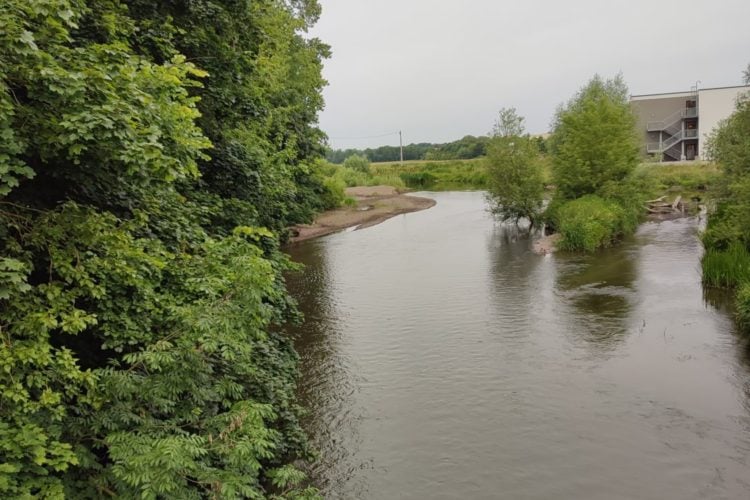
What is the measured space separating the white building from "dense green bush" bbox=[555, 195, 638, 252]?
3938 cm

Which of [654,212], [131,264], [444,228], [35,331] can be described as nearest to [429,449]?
[131,264]

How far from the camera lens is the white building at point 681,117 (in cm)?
6341

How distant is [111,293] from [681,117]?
2953 inches

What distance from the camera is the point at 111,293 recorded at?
19.9ft

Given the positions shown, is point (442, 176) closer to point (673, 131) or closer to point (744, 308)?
point (673, 131)

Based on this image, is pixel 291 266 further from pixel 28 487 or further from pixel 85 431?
pixel 28 487

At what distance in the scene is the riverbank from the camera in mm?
37791

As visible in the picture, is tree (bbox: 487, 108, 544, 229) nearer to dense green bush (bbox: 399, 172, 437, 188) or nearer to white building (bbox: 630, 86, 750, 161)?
white building (bbox: 630, 86, 750, 161)

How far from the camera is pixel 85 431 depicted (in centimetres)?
538

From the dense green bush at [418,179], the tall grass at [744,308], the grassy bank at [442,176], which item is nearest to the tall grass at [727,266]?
the tall grass at [744,308]

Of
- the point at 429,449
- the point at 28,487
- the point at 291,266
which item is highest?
the point at 291,266

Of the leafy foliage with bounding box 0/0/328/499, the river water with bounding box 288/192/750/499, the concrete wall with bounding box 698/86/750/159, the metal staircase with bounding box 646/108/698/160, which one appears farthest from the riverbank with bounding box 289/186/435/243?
the concrete wall with bounding box 698/86/750/159

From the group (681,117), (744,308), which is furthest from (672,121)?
(744,308)

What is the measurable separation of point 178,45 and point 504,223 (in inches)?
1182
